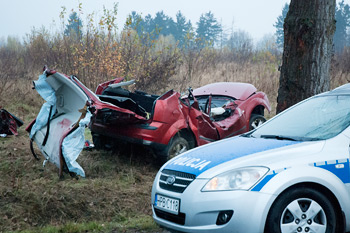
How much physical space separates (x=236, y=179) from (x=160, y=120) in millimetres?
3752

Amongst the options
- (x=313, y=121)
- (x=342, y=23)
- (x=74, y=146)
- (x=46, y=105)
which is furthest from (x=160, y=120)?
(x=342, y=23)

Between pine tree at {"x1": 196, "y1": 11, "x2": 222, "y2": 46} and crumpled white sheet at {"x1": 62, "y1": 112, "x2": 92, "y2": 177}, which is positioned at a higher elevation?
pine tree at {"x1": 196, "y1": 11, "x2": 222, "y2": 46}

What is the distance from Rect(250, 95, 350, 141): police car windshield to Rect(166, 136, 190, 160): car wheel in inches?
100

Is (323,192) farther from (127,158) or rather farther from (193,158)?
(127,158)

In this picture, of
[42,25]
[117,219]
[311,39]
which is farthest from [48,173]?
[42,25]

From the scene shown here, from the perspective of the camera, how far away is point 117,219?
19.3 feet

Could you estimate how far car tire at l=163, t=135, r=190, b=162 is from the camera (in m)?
7.71

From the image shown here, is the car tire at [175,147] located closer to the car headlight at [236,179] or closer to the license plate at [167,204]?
the license plate at [167,204]

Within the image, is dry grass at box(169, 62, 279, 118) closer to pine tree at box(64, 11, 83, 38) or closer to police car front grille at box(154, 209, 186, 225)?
pine tree at box(64, 11, 83, 38)

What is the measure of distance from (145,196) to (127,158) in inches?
65.8

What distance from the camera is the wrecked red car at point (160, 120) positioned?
7492 mm

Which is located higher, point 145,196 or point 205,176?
point 205,176

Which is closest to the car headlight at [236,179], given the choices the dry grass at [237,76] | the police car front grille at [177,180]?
the police car front grille at [177,180]

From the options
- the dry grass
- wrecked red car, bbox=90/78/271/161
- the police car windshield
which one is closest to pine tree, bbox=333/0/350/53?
the dry grass
